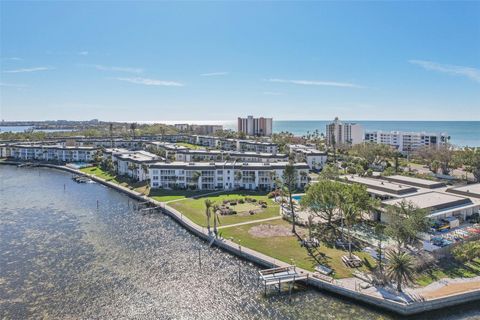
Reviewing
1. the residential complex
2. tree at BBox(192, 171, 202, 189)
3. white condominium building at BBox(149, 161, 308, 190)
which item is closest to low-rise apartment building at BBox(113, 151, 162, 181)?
white condominium building at BBox(149, 161, 308, 190)

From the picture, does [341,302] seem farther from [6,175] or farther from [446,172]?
[6,175]

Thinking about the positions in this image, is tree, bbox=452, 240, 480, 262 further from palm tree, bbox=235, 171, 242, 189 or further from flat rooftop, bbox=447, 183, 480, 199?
palm tree, bbox=235, 171, 242, 189

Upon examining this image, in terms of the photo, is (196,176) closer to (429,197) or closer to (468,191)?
(429,197)

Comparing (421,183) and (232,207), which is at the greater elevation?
(421,183)

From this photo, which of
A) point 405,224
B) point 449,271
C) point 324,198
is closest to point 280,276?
point 405,224

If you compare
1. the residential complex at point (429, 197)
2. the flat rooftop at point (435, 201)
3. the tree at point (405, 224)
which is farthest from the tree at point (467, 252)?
the flat rooftop at point (435, 201)

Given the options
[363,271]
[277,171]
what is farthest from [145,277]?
[277,171]
